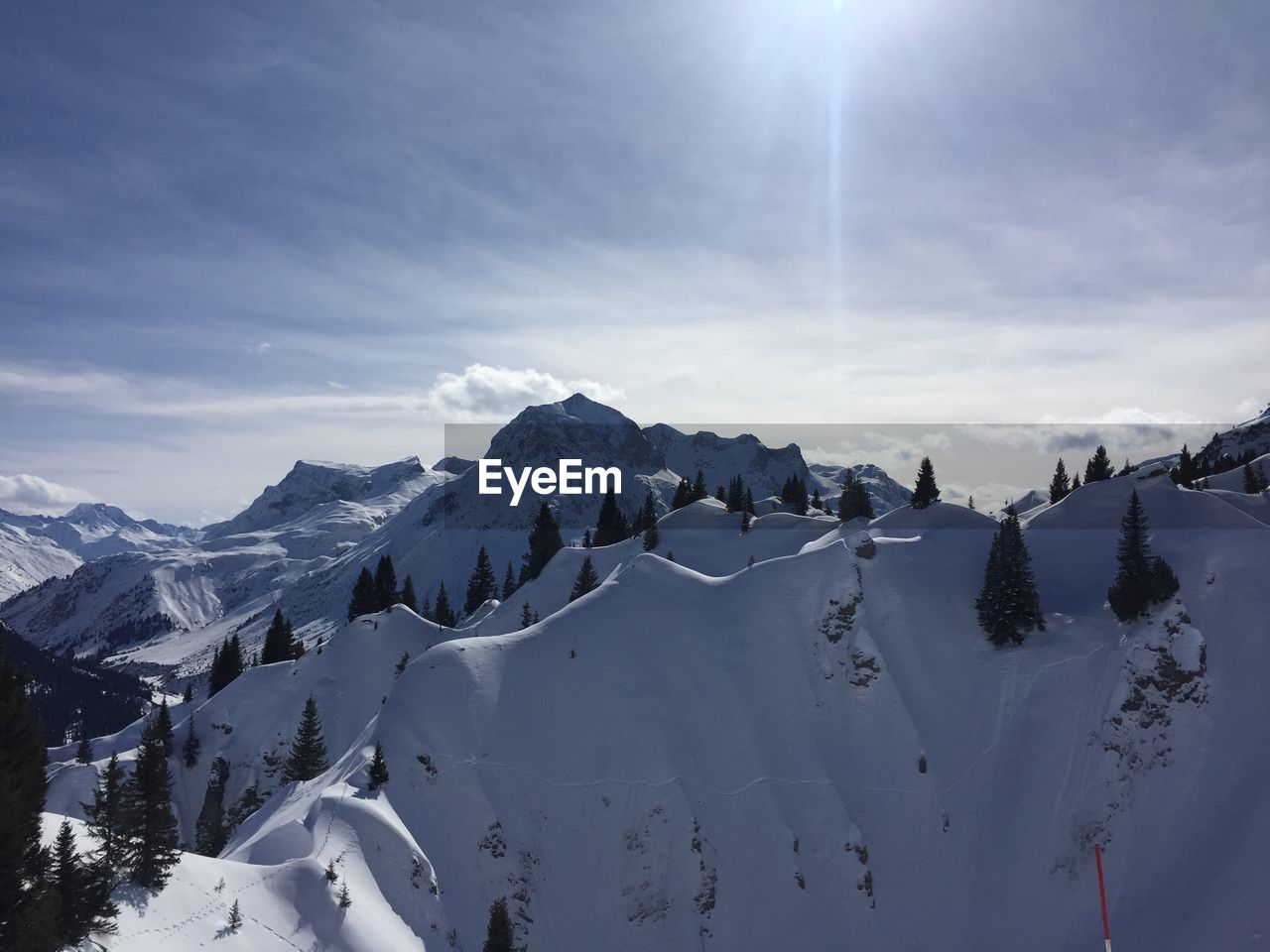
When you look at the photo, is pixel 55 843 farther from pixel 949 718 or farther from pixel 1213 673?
pixel 1213 673

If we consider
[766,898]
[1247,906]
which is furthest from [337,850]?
[1247,906]

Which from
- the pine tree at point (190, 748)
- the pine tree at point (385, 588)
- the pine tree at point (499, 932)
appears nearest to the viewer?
the pine tree at point (499, 932)

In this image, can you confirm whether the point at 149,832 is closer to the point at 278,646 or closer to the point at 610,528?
the point at 278,646

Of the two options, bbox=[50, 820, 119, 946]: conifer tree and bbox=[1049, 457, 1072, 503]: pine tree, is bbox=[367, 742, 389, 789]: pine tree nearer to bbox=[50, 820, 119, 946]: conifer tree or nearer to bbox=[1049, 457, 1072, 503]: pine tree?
bbox=[50, 820, 119, 946]: conifer tree

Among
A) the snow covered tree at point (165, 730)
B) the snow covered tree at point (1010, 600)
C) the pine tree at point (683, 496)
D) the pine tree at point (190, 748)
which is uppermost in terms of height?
the pine tree at point (683, 496)

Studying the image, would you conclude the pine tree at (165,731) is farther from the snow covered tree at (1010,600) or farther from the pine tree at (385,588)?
the snow covered tree at (1010,600)

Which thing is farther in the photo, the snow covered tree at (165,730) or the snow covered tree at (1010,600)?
the snow covered tree at (165,730)

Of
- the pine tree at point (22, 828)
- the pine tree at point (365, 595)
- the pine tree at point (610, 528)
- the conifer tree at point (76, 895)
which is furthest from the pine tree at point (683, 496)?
the pine tree at point (22, 828)

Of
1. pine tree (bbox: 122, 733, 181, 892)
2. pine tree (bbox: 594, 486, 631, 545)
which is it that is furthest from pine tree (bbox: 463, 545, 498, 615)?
pine tree (bbox: 122, 733, 181, 892)
